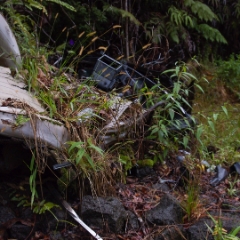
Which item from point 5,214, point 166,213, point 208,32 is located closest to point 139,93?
point 166,213

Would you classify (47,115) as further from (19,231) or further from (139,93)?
(139,93)

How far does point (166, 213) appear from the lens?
3.48 m

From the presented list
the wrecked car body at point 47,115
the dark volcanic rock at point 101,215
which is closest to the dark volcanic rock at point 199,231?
the dark volcanic rock at point 101,215

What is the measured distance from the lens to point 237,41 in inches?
358

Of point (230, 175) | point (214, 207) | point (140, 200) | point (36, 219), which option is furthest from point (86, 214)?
point (230, 175)

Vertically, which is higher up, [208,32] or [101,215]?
[101,215]

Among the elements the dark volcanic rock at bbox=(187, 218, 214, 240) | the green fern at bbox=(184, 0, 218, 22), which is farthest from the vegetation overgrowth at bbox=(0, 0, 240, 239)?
the dark volcanic rock at bbox=(187, 218, 214, 240)

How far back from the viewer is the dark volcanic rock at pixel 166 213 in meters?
3.44

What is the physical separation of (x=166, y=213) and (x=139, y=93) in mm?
1234

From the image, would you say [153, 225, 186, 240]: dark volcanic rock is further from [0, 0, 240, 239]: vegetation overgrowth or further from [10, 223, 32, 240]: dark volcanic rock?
A: [10, 223, 32, 240]: dark volcanic rock

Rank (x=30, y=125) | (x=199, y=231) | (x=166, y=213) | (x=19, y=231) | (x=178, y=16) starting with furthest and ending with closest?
1. (x=178, y=16)
2. (x=166, y=213)
3. (x=199, y=231)
4. (x=19, y=231)
5. (x=30, y=125)

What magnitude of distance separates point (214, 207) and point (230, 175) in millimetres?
823

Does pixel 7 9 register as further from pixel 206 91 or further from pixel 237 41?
pixel 237 41

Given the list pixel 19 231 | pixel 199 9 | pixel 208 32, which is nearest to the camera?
pixel 19 231
